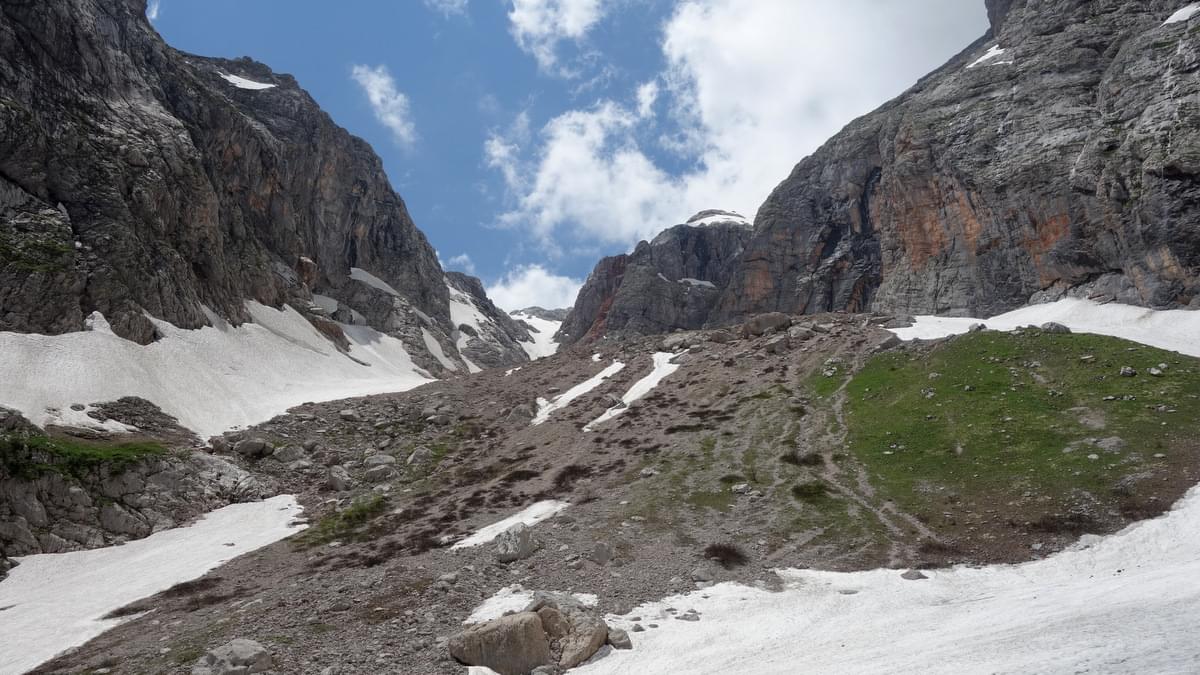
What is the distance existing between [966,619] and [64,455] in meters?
41.3

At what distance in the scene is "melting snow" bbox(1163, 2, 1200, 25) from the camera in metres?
65.2

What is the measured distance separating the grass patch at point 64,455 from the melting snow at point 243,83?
119023mm

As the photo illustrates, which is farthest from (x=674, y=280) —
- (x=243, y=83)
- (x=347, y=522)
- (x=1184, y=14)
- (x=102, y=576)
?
(x=102, y=576)

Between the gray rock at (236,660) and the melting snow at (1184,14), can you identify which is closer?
the gray rock at (236,660)

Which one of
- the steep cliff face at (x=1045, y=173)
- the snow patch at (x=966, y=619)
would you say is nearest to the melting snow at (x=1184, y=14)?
the steep cliff face at (x=1045, y=173)

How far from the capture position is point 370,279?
131625 mm

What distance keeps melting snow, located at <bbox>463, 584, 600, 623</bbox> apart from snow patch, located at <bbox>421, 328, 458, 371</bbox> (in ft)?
349

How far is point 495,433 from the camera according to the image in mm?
50562

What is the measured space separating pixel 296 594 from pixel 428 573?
14.9ft

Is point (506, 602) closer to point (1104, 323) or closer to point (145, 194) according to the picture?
point (1104, 323)

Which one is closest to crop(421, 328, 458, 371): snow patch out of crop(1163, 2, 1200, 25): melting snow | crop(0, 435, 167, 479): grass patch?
crop(0, 435, 167, 479): grass patch

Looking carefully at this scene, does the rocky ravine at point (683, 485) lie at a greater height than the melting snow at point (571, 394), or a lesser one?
lesser

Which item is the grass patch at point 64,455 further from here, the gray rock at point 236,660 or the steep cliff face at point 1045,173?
the steep cliff face at point 1045,173

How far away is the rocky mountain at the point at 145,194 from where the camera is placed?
50.4 m
